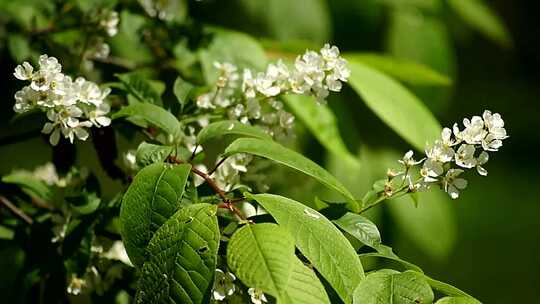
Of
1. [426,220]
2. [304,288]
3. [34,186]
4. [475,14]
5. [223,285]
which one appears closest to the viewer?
[304,288]

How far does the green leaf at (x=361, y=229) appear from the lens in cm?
85

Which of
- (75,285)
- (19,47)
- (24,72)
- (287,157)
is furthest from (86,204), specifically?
(19,47)

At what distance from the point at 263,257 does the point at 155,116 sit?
307 millimetres

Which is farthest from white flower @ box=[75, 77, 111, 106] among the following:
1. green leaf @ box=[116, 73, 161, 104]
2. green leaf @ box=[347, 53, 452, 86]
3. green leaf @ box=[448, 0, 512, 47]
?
green leaf @ box=[448, 0, 512, 47]

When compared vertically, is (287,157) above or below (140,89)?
above

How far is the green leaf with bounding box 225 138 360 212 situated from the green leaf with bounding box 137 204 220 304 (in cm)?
11

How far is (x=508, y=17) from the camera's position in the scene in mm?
4238

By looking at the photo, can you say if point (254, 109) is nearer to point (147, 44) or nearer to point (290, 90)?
point (290, 90)

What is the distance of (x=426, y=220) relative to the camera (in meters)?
1.79

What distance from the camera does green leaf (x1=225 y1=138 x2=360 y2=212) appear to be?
861mm

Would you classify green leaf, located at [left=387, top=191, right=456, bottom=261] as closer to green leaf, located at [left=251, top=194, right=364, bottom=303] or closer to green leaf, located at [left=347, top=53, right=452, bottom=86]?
green leaf, located at [left=347, top=53, right=452, bottom=86]

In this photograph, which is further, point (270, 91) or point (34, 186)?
point (34, 186)

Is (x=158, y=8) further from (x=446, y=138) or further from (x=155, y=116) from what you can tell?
(x=446, y=138)

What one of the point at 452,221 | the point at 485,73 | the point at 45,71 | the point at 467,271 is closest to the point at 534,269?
the point at 467,271
